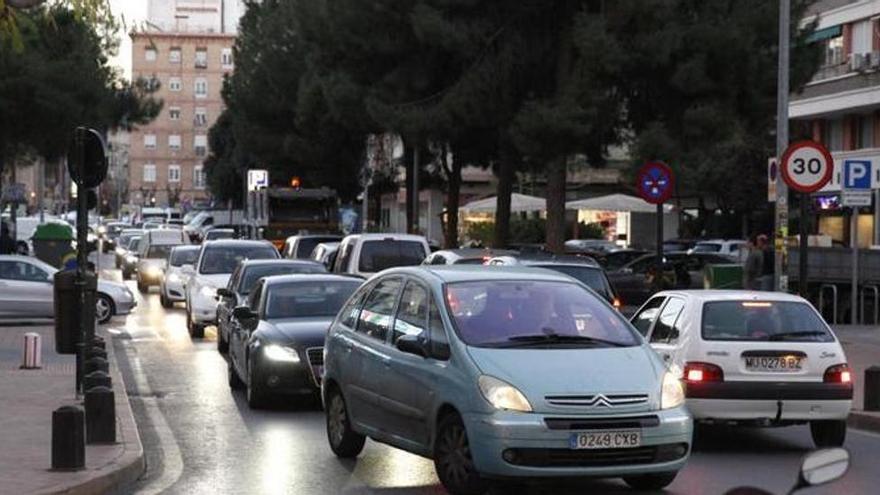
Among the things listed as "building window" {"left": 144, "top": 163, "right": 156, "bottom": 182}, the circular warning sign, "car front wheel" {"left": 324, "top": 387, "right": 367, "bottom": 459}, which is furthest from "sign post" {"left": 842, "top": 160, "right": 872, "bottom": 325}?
"building window" {"left": 144, "top": 163, "right": 156, "bottom": 182}

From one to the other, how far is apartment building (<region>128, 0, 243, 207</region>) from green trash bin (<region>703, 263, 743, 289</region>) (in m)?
107

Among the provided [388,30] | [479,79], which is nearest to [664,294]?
[479,79]

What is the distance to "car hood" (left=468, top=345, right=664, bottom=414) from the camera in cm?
953

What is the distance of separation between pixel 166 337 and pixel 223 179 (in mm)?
74016

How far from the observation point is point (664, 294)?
14312 millimetres

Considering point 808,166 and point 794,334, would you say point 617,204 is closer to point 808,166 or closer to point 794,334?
point 808,166

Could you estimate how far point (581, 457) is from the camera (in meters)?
9.49

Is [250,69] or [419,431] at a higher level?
[250,69]

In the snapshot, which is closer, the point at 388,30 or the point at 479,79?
the point at 479,79

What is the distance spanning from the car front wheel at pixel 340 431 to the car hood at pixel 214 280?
15106 millimetres

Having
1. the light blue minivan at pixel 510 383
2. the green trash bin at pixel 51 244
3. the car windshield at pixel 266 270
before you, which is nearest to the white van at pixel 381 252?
the car windshield at pixel 266 270

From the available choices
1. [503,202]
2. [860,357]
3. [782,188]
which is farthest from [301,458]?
[503,202]

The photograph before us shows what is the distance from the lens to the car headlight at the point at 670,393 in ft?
32.2

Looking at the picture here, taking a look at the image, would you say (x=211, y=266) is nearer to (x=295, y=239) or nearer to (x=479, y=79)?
(x=295, y=239)
